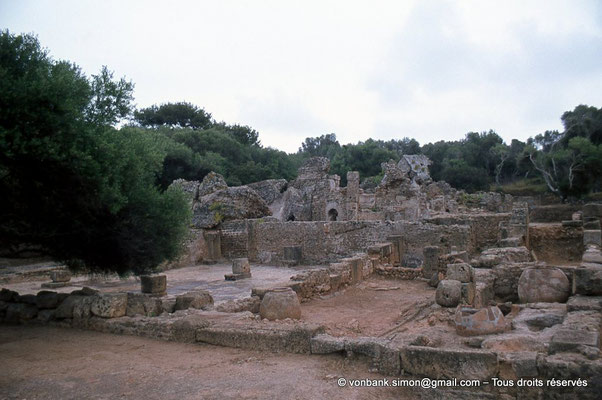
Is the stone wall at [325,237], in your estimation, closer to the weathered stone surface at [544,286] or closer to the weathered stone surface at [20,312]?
the weathered stone surface at [544,286]

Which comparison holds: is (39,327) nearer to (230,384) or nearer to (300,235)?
(230,384)

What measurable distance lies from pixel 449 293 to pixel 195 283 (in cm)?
918

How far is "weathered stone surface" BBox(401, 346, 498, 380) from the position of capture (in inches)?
170

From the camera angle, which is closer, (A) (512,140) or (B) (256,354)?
(B) (256,354)

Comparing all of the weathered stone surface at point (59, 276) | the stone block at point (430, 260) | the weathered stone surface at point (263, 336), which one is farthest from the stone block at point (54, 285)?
the stone block at point (430, 260)

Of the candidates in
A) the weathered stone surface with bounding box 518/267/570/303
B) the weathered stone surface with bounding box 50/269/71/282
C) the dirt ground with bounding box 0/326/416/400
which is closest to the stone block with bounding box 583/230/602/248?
the weathered stone surface with bounding box 518/267/570/303

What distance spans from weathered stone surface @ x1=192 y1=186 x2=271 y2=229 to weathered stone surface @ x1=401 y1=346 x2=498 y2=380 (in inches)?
689

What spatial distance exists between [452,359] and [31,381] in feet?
16.7

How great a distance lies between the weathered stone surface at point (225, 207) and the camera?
21547 mm

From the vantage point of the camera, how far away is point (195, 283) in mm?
14719

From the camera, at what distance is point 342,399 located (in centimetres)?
436

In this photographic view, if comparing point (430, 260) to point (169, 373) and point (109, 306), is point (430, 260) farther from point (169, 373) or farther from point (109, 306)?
point (169, 373)

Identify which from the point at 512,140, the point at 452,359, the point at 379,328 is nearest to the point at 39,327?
the point at 379,328

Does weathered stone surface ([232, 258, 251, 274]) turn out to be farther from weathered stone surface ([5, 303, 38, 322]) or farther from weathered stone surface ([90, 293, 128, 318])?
weathered stone surface ([5, 303, 38, 322])
